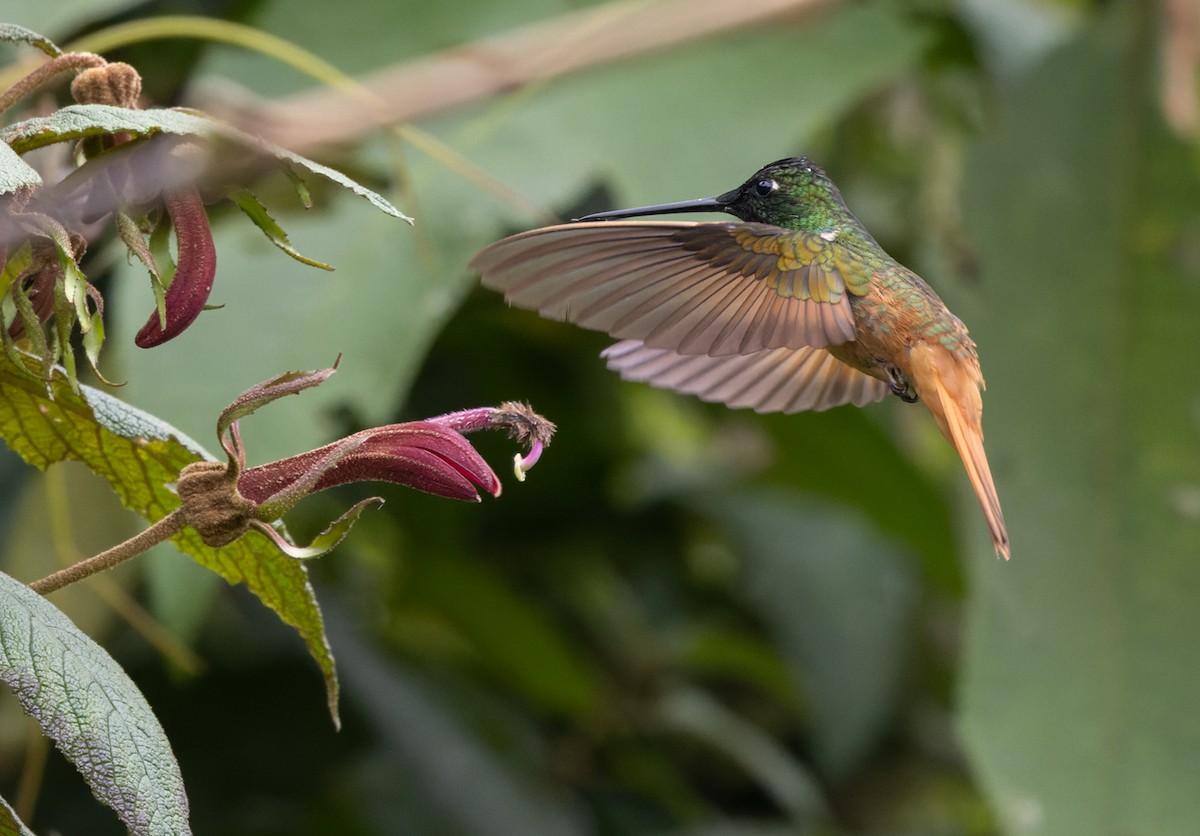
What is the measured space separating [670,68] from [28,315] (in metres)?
1.37

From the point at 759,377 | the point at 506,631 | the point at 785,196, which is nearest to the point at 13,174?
the point at 785,196

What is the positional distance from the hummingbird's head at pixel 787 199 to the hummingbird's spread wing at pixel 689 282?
2 centimetres

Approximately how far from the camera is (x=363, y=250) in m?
1.58

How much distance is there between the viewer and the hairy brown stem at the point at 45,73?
61cm

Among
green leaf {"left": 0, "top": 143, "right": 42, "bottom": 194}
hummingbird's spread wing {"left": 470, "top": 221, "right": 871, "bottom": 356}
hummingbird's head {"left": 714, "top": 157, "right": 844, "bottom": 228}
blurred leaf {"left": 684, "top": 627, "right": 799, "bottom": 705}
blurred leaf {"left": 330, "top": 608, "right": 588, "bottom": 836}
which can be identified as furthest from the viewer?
blurred leaf {"left": 684, "top": 627, "right": 799, "bottom": 705}

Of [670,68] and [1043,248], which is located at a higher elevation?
[670,68]

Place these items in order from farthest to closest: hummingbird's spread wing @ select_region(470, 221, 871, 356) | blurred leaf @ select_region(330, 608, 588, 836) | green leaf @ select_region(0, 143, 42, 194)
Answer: blurred leaf @ select_region(330, 608, 588, 836), hummingbird's spread wing @ select_region(470, 221, 871, 356), green leaf @ select_region(0, 143, 42, 194)

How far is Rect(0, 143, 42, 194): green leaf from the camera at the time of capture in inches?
20.8

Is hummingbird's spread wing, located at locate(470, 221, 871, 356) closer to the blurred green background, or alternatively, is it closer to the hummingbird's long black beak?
the hummingbird's long black beak

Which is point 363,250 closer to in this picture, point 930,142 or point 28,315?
point 28,315

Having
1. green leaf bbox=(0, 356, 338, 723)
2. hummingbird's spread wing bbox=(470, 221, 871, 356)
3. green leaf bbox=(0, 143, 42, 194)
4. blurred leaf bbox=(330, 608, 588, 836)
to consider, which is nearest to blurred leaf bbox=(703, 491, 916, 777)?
blurred leaf bbox=(330, 608, 588, 836)

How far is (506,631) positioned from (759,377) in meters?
0.93

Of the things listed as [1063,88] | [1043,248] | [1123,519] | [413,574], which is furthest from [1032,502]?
[413,574]

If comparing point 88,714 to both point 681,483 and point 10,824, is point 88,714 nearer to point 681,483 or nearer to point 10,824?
point 10,824
